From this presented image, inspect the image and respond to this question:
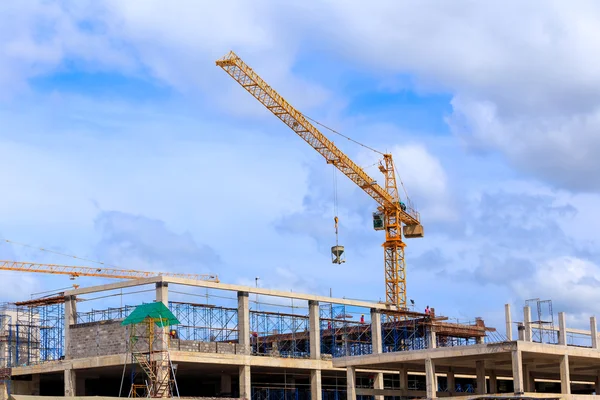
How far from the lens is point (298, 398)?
9088cm

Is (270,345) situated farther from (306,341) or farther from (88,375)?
(88,375)

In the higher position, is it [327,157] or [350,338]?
Result: [327,157]

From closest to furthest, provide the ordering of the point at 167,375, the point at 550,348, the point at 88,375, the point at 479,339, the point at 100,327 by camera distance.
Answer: the point at 550,348
the point at 167,375
the point at 100,327
the point at 88,375
the point at 479,339

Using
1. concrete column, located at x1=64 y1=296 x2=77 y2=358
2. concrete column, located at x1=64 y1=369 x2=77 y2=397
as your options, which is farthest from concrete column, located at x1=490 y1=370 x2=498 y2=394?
concrete column, located at x1=64 y1=296 x2=77 y2=358

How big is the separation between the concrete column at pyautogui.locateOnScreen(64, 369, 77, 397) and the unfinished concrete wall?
1484mm

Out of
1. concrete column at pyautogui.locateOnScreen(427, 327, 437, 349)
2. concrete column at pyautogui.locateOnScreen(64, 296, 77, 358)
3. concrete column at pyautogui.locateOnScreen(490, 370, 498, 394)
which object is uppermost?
concrete column at pyautogui.locateOnScreen(64, 296, 77, 358)

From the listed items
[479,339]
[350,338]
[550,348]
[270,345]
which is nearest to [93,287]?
[270,345]

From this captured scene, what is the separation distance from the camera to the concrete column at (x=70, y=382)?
77.2m

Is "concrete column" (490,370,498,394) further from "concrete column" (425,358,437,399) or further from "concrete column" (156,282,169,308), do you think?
"concrete column" (156,282,169,308)

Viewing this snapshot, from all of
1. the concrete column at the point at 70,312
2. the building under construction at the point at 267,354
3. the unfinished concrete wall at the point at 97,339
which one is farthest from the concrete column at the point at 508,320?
the concrete column at the point at 70,312

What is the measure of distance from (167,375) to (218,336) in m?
14.1

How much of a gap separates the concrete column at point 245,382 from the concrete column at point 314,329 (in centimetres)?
823

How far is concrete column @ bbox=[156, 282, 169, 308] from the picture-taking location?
7369 centimetres

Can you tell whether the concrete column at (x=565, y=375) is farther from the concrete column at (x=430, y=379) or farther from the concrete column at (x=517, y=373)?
the concrete column at (x=430, y=379)
